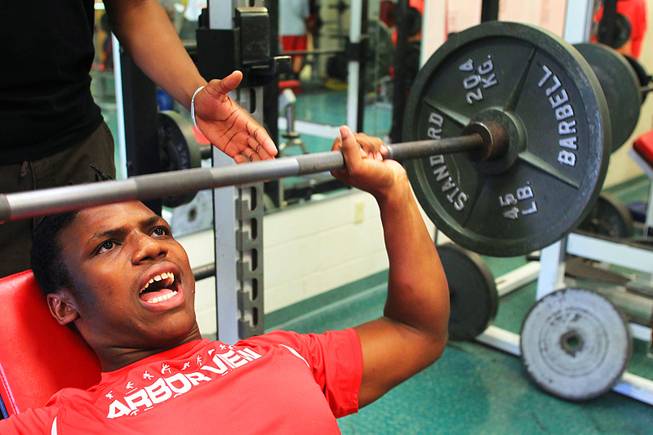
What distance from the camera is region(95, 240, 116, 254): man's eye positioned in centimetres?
107

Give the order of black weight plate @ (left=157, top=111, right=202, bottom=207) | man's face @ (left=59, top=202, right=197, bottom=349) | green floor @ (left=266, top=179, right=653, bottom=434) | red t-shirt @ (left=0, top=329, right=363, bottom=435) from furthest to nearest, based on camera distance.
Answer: green floor @ (left=266, top=179, right=653, bottom=434) < black weight plate @ (left=157, top=111, right=202, bottom=207) < man's face @ (left=59, top=202, right=197, bottom=349) < red t-shirt @ (left=0, top=329, right=363, bottom=435)

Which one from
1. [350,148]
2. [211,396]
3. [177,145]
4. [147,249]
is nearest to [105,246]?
[147,249]

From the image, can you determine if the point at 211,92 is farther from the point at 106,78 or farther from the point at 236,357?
the point at 106,78

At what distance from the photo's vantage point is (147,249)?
107 centimetres

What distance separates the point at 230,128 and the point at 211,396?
0.51 meters

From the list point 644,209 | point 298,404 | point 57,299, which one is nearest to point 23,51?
point 57,299

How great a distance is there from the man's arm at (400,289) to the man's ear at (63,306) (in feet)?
1.61

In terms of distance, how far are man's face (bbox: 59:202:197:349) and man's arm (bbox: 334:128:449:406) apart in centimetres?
32

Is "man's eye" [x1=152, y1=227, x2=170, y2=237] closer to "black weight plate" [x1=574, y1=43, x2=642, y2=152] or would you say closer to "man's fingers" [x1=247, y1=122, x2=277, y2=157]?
"man's fingers" [x1=247, y1=122, x2=277, y2=157]

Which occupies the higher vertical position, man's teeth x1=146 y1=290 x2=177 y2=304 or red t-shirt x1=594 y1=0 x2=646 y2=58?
red t-shirt x1=594 y1=0 x2=646 y2=58

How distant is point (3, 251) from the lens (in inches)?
47.1

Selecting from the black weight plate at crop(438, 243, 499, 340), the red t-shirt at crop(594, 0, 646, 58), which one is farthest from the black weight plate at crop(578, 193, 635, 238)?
the red t-shirt at crop(594, 0, 646, 58)

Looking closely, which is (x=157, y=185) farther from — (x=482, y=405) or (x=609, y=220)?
(x=609, y=220)

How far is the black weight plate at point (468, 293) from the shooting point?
2588mm
